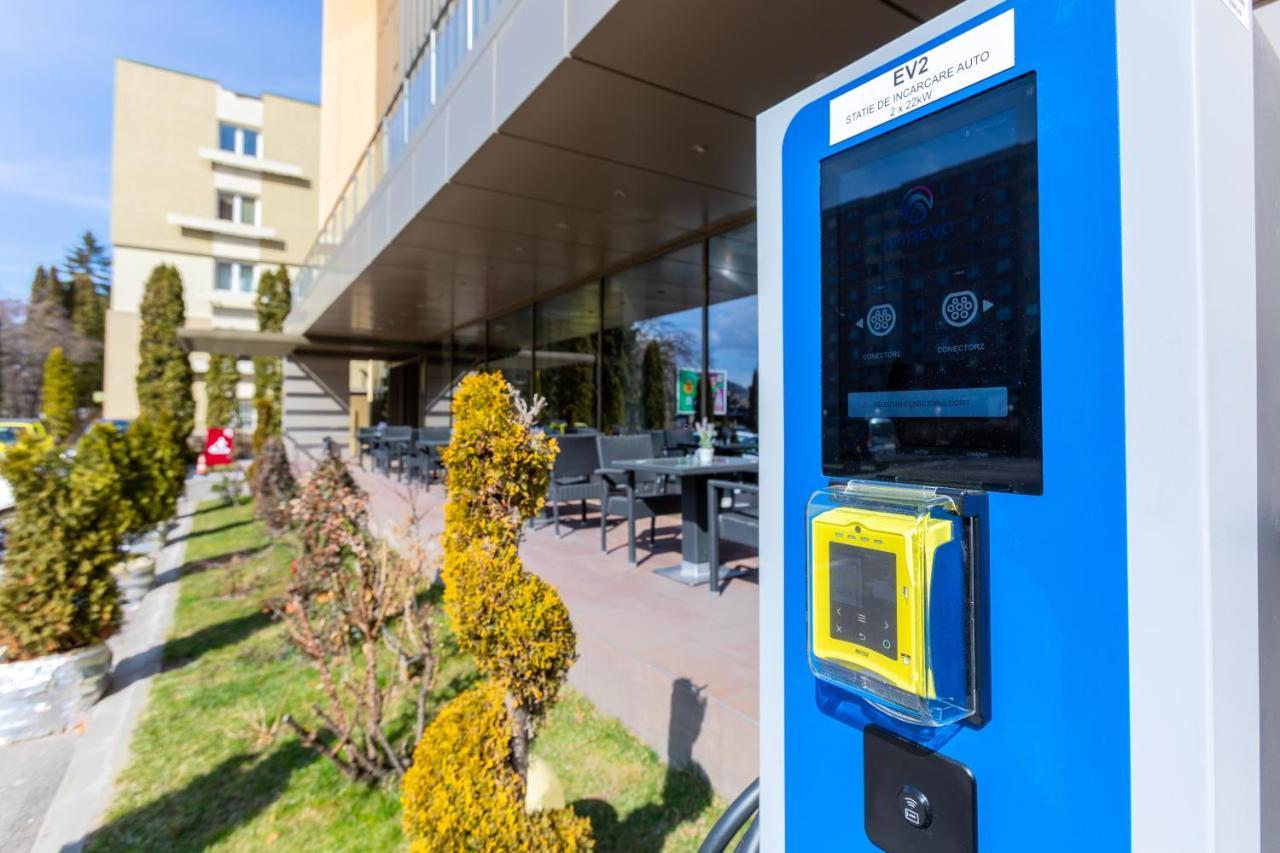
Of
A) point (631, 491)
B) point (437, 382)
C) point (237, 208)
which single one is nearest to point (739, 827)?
point (631, 491)

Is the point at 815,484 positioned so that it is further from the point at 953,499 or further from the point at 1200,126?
the point at 1200,126

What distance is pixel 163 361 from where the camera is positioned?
74.7 feet

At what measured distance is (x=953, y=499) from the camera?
755mm

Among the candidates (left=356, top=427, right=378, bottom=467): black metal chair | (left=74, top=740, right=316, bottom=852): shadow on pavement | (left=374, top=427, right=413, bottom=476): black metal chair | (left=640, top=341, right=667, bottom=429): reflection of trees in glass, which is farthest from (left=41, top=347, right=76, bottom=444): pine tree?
(left=74, top=740, right=316, bottom=852): shadow on pavement

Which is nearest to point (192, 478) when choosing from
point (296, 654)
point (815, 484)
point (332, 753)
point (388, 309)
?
point (388, 309)

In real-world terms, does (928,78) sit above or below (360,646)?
above

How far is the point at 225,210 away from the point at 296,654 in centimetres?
3513

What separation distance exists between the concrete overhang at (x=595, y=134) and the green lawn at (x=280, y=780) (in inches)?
140

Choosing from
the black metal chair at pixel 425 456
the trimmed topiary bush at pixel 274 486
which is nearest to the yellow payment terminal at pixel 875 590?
the trimmed topiary bush at pixel 274 486

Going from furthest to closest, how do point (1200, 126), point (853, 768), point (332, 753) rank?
1. point (332, 753)
2. point (853, 768)
3. point (1200, 126)

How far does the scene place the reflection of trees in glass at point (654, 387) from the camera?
28.8ft

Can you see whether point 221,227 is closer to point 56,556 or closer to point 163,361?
point 163,361

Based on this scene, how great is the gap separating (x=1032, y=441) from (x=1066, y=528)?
0.10m

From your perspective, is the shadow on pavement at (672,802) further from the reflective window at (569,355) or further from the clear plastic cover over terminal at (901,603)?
the reflective window at (569,355)
